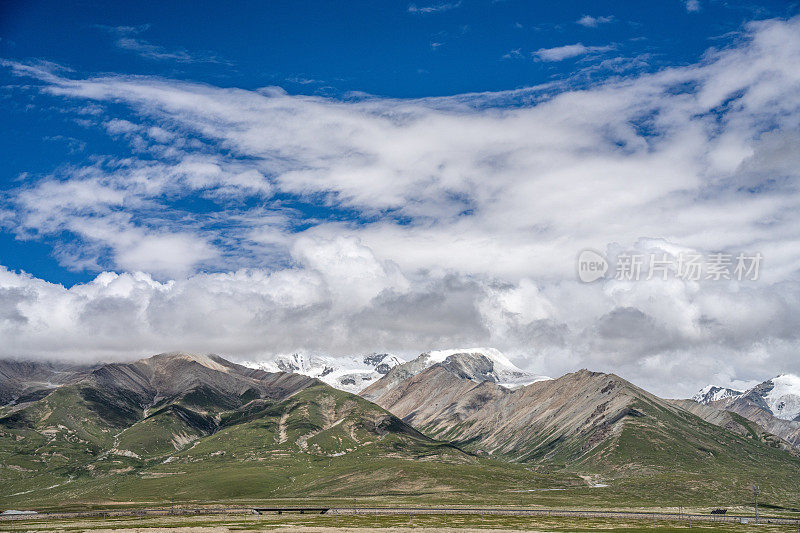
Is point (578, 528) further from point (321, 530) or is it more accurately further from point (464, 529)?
point (321, 530)

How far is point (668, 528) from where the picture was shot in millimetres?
195875

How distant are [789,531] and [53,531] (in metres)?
208

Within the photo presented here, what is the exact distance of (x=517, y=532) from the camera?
174 m

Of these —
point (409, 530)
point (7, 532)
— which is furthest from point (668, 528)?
point (7, 532)

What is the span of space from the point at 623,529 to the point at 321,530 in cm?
8406

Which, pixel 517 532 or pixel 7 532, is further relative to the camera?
pixel 7 532

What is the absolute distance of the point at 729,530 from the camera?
190375 millimetres

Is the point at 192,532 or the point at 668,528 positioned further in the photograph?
the point at 668,528

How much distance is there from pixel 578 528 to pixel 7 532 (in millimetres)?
159324

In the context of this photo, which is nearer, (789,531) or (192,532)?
(192,532)

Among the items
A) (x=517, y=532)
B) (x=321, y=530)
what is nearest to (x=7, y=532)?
(x=321, y=530)

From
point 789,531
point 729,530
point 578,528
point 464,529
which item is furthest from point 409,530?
point 789,531

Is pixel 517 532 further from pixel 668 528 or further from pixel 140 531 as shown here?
pixel 140 531

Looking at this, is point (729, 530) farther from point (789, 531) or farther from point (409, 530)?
point (409, 530)
